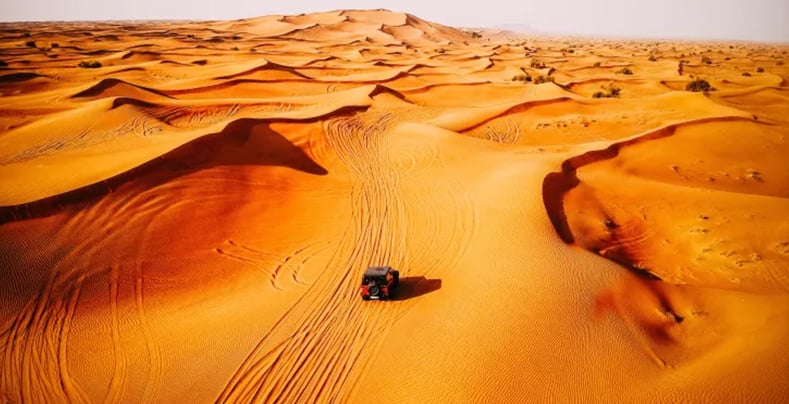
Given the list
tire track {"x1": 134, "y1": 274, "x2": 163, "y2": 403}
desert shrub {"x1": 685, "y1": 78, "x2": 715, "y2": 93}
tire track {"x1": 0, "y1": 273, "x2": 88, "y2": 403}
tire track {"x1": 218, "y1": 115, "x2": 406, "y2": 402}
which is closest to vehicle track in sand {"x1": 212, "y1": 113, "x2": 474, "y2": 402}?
tire track {"x1": 218, "y1": 115, "x2": 406, "y2": 402}

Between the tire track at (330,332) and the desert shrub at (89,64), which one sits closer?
the tire track at (330,332)

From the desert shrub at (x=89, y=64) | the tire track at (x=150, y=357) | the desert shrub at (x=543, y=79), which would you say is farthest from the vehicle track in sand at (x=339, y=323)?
the desert shrub at (x=89, y=64)

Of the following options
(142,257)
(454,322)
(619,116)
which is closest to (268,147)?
(142,257)

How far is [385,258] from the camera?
9.80 m

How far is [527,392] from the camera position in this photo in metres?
5.96

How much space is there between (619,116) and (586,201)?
11.4m

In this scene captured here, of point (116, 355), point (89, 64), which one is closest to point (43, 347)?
point (116, 355)

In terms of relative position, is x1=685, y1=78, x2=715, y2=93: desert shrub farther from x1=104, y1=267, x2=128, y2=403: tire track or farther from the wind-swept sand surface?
x1=104, y1=267, x2=128, y2=403: tire track

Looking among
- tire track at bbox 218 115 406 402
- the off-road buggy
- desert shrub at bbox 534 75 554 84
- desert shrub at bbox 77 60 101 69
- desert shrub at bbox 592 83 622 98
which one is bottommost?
tire track at bbox 218 115 406 402

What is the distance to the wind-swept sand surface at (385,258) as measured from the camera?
6.48 meters

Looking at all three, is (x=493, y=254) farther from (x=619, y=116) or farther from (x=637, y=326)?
(x=619, y=116)

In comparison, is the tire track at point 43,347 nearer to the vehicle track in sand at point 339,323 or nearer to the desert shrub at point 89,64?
the vehicle track in sand at point 339,323

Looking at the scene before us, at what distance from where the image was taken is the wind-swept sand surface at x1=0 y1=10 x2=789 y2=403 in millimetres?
6484

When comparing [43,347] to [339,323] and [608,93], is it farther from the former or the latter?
[608,93]
